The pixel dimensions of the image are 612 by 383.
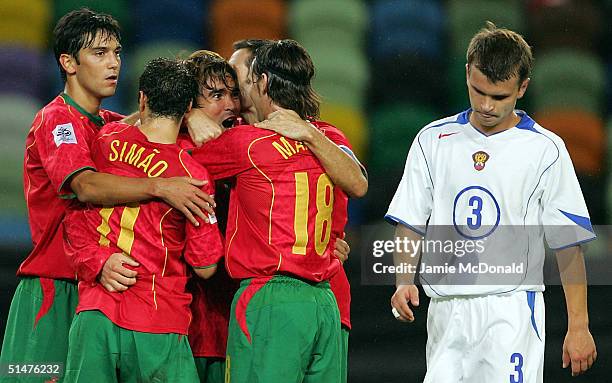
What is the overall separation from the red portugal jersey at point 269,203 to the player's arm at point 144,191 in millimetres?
143

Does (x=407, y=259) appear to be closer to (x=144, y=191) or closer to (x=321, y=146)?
(x=321, y=146)

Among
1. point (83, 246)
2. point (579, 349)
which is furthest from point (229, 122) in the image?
point (579, 349)

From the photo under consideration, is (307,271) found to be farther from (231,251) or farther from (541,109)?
(541,109)

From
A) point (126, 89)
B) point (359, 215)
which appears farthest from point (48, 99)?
point (359, 215)

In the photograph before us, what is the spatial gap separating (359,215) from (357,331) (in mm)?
797

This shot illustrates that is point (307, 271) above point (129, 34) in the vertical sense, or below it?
below

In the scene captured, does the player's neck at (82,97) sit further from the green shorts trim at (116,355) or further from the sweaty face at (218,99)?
the green shorts trim at (116,355)

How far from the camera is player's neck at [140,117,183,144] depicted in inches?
121

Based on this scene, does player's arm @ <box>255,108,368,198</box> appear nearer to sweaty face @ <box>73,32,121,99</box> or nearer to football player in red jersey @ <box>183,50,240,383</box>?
football player in red jersey @ <box>183,50,240,383</box>

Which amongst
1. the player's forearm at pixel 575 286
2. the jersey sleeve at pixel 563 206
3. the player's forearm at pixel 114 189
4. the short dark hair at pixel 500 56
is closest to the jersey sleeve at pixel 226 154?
the player's forearm at pixel 114 189

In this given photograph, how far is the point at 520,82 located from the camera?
127 inches

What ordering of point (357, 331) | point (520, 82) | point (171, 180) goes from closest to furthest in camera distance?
point (171, 180) → point (520, 82) → point (357, 331)

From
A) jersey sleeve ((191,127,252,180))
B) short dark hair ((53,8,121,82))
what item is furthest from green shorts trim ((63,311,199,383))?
short dark hair ((53,8,121,82))

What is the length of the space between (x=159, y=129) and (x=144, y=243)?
1.26 feet
